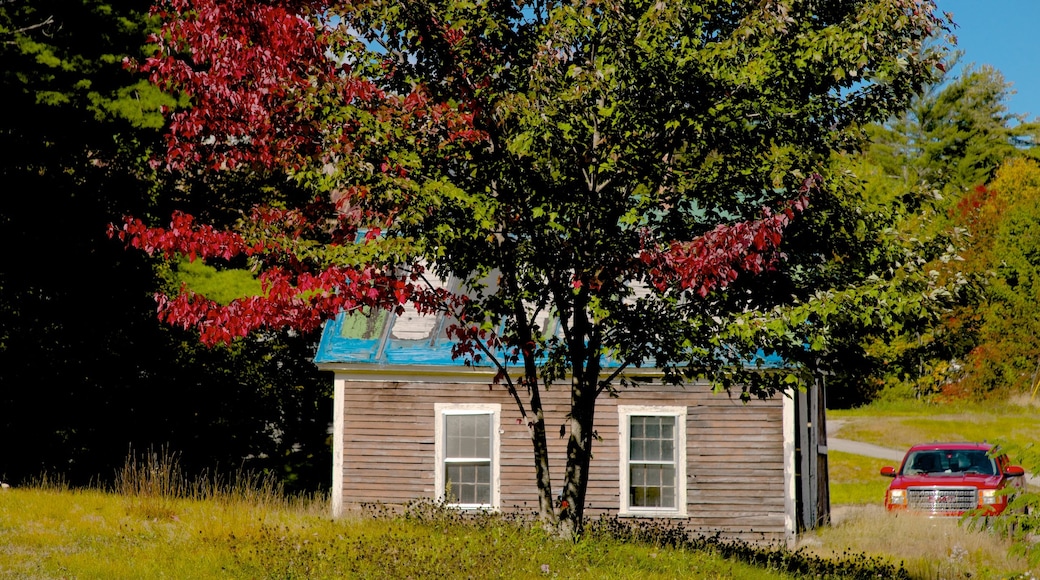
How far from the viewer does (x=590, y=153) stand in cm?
1053

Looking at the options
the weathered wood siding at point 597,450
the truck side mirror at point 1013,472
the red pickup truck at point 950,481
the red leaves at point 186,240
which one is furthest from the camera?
the red pickup truck at point 950,481

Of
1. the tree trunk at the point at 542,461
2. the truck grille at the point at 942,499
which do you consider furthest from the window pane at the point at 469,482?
the truck grille at the point at 942,499

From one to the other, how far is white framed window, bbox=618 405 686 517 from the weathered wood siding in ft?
0.41

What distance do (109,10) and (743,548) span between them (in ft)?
62.0

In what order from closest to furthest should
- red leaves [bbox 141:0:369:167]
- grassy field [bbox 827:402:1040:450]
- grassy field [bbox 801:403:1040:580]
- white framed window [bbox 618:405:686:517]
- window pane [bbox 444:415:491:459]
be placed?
1. red leaves [bbox 141:0:369:167]
2. grassy field [bbox 801:403:1040:580]
3. white framed window [bbox 618:405:686:517]
4. window pane [bbox 444:415:491:459]
5. grassy field [bbox 827:402:1040:450]

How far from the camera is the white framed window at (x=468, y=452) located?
17.6m

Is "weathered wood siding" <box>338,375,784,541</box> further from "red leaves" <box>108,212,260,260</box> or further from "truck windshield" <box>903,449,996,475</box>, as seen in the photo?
"red leaves" <box>108,212,260,260</box>

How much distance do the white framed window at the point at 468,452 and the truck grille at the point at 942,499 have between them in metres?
8.18

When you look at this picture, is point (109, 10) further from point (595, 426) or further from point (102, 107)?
point (595, 426)

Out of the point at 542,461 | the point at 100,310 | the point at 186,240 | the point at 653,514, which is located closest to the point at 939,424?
the point at 653,514

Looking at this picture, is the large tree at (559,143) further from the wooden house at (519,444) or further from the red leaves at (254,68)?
the wooden house at (519,444)

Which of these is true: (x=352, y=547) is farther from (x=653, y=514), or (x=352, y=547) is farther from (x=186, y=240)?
(x=653, y=514)

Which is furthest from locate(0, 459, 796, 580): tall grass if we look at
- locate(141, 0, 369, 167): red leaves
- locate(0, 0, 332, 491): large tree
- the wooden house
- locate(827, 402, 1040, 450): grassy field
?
locate(827, 402, 1040, 450): grassy field

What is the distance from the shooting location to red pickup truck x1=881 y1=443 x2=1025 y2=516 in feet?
62.8
